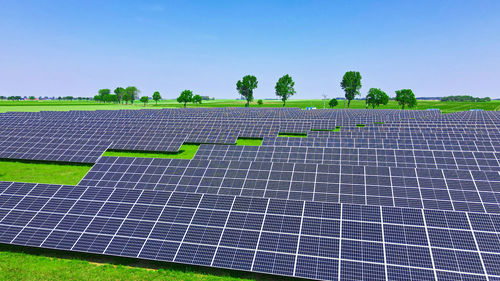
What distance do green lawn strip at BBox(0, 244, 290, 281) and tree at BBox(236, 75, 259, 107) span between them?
145 metres

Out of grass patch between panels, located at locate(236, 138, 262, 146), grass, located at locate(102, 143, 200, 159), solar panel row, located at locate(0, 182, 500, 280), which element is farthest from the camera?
grass patch between panels, located at locate(236, 138, 262, 146)

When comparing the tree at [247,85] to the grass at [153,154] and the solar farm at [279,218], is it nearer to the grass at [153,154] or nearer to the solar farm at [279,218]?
the grass at [153,154]

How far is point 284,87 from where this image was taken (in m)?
147

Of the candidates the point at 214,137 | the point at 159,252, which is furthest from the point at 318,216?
the point at 214,137

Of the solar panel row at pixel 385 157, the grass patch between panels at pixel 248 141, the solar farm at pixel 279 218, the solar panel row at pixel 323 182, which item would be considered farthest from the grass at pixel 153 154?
the solar panel row at pixel 323 182

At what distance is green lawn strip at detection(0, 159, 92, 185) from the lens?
2106 centimetres

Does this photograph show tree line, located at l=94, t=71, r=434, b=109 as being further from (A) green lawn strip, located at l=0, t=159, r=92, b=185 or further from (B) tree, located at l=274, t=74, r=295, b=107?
(A) green lawn strip, located at l=0, t=159, r=92, b=185

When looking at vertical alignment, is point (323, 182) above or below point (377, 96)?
below

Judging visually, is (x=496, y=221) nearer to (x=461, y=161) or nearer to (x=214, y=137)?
(x=461, y=161)

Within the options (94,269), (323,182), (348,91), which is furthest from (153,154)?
(348,91)

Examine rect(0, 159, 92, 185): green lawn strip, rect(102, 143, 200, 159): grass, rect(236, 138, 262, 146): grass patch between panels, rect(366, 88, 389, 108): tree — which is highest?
rect(366, 88, 389, 108): tree

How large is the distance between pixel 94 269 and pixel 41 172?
18.0 metres

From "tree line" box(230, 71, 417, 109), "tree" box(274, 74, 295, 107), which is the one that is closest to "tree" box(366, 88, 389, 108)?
"tree line" box(230, 71, 417, 109)

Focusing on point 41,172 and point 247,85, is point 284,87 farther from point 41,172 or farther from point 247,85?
point 41,172
